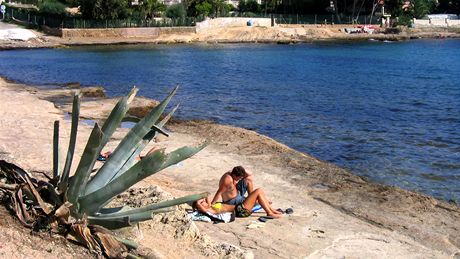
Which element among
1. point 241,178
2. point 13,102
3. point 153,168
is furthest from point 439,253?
point 13,102

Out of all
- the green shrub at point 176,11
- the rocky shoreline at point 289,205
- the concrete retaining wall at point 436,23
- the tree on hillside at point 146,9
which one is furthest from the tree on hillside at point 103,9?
the rocky shoreline at point 289,205

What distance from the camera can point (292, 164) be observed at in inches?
548

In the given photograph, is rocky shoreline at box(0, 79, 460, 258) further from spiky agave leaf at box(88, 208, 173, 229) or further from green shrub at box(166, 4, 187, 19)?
green shrub at box(166, 4, 187, 19)

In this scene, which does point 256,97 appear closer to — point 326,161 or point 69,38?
point 326,161

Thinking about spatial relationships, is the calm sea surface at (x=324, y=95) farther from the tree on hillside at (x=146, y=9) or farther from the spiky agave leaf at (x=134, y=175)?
the tree on hillside at (x=146, y=9)

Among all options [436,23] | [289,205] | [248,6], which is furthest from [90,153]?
[436,23]

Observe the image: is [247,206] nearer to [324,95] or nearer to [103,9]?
[324,95]

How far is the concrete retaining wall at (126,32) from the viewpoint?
79.4 m

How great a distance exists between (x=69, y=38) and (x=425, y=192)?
2834 inches

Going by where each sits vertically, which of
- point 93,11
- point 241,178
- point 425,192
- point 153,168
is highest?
point 93,11

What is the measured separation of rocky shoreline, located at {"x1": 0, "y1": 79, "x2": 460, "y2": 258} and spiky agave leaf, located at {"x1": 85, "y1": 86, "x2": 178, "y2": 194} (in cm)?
82

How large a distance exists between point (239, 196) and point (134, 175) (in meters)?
4.99

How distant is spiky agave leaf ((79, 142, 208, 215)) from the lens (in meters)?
4.77

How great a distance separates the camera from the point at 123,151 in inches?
213
